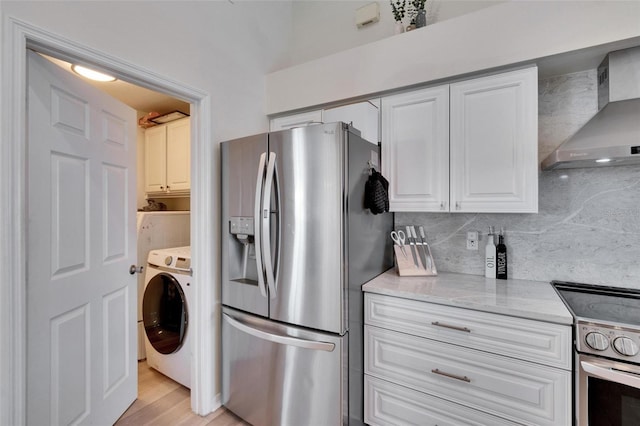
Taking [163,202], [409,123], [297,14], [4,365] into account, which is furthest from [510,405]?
A: [163,202]

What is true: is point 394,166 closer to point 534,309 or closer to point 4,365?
point 534,309

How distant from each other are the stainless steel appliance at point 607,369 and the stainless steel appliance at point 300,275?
0.97 metres

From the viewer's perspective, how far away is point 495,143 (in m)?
→ 1.64

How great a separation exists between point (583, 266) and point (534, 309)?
2.38 ft

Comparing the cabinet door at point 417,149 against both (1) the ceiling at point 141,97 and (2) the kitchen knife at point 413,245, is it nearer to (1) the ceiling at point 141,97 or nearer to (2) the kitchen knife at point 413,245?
A: (2) the kitchen knife at point 413,245

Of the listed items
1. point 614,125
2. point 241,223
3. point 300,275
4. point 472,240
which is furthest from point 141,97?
point 614,125

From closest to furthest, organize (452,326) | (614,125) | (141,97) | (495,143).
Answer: (614,125) → (452,326) → (495,143) → (141,97)

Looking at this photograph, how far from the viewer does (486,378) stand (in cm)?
137

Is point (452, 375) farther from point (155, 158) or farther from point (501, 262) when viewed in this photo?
point (155, 158)

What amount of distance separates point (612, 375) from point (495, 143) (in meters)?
1.16

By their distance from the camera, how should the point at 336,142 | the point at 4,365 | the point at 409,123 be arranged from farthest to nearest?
the point at 409,123
the point at 336,142
the point at 4,365

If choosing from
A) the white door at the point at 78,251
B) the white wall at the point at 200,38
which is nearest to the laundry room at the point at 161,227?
→ the white door at the point at 78,251

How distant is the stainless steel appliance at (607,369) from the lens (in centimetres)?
110

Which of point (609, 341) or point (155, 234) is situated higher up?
point (155, 234)
